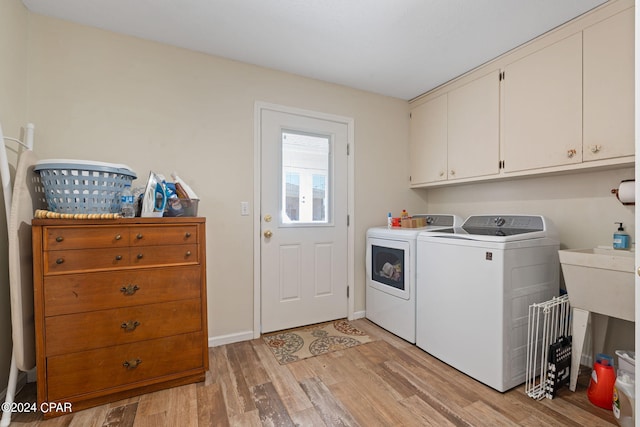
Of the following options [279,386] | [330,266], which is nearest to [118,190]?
[279,386]

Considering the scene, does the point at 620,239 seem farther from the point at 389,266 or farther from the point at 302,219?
the point at 302,219

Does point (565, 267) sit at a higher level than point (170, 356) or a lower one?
higher

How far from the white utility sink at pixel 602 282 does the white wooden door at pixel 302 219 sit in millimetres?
1706

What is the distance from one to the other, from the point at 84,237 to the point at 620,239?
123 inches

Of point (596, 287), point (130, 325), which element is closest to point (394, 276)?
point (596, 287)

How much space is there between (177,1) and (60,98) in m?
1.00

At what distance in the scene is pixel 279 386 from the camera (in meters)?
1.78

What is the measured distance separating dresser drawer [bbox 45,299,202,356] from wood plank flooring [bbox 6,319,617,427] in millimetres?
367

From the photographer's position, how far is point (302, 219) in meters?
2.66

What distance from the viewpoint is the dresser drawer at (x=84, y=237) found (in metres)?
1.45

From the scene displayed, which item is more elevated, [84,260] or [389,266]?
[84,260]

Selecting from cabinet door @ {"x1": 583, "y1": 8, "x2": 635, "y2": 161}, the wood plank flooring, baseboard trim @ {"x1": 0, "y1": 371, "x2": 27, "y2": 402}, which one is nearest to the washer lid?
cabinet door @ {"x1": 583, "y1": 8, "x2": 635, "y2": 161}

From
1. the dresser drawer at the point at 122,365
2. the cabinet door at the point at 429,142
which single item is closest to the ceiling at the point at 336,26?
the cabinet door at the point at 429,142

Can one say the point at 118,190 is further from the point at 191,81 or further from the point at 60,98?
the point at 191,81
